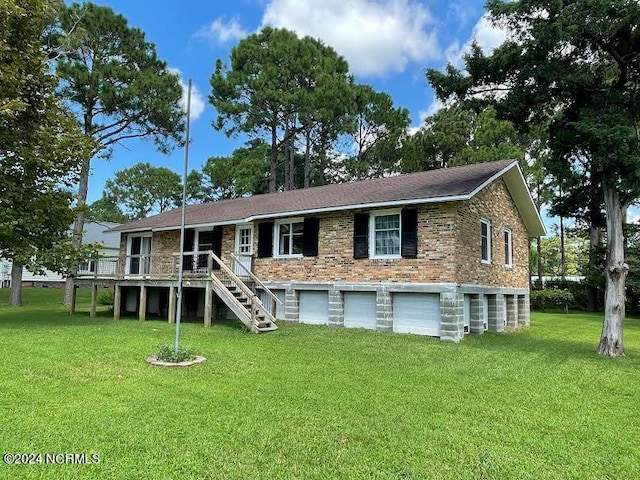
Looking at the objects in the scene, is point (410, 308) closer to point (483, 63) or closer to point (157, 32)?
point (483, 63)

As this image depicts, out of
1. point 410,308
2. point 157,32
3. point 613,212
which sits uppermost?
point 157,32

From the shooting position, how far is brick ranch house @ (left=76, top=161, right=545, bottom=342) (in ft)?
41.0

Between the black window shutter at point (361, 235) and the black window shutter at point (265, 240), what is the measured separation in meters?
3.46

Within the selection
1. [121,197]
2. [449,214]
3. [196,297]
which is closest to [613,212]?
[449,214]

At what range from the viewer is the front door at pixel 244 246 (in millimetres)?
16312

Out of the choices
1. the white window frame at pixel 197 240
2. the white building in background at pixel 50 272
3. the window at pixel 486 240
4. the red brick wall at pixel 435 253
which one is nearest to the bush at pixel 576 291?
the red brick wall at pixel 435 253

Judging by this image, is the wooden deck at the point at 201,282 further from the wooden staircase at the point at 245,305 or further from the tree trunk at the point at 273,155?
the tree trunk at the point at 273,155

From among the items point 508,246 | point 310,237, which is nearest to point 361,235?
point 310,237

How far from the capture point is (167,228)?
17.8 meters

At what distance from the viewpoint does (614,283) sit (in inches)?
433

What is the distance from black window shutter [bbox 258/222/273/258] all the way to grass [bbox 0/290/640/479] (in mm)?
5960

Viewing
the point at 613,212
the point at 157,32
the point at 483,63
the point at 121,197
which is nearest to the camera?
the point at 613,212

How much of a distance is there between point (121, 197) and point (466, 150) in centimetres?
4113

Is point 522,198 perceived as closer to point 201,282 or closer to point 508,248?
point 508,248
